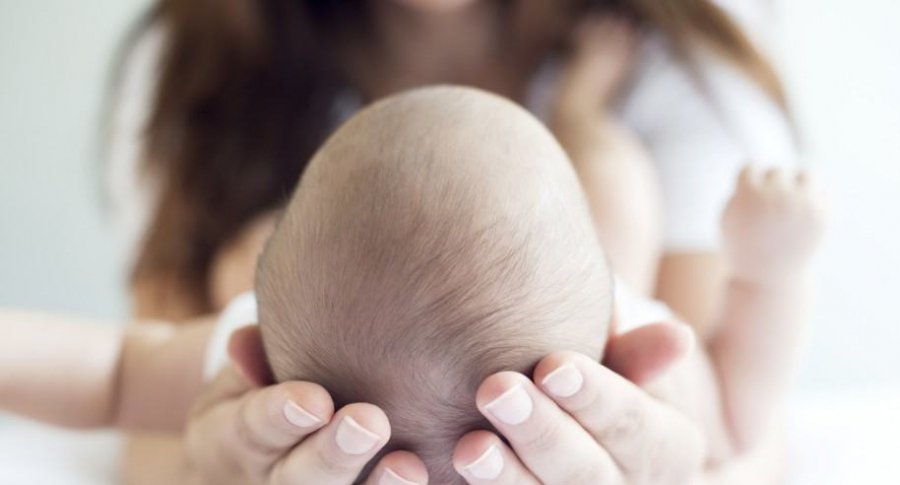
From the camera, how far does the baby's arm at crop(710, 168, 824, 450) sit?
2.19 ft

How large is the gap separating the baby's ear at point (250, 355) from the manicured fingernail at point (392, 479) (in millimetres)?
117

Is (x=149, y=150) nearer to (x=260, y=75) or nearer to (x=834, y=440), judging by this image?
(x=260, y=75)

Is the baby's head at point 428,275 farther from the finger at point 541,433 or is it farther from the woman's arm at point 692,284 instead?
the woman's arm at point 692,284

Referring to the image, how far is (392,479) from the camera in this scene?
17.1 inches

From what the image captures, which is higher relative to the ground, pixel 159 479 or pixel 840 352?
pixel 159 479

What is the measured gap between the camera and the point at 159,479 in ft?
2.41

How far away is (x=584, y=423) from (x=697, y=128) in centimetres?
57

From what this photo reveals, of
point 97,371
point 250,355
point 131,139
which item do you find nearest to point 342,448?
point 250,355

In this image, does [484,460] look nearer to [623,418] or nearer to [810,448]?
[623,418]

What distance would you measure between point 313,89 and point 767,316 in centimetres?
60

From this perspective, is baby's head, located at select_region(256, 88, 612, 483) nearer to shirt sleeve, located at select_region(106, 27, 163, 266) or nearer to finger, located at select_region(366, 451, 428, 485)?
finger, located at select_region(366, 451, 428, 485)

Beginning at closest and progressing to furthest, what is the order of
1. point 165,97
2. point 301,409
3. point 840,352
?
point 301,409
point 165,97
point 840,352

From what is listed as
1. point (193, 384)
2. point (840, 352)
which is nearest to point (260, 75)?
point (193, 384)

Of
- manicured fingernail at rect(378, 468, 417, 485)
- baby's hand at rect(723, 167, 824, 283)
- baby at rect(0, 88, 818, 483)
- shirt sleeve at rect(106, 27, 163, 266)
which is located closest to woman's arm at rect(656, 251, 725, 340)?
baby's hand at rect(723, 167, 824, 283)
